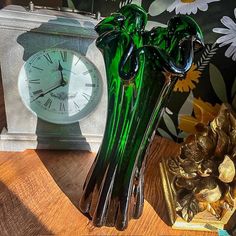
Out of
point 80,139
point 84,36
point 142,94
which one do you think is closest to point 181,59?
point 142,94

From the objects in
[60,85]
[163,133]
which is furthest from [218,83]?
[60,85]

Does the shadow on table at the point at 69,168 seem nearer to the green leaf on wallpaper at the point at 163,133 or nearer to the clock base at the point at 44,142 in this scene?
the clock base at the point at 44,142

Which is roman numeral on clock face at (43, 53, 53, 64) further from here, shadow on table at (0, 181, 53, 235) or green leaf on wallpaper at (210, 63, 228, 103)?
green leaf on wallpaper at (210, 63, 228, 103)

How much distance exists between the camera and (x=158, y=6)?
63 centimetres

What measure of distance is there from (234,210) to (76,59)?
0.39m

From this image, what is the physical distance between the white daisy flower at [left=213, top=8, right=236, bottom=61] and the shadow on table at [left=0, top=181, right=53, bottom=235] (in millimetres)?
496

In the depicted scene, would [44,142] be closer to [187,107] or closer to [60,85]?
[60,85]

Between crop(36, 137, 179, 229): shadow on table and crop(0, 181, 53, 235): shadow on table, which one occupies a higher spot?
crop(0, 181, 53, 235): shadow on table

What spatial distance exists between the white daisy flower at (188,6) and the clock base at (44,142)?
1.01ft

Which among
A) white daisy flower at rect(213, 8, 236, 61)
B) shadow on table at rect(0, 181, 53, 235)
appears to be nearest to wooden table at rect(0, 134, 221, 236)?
shadow on table at rect(0, 181, 53, 235)

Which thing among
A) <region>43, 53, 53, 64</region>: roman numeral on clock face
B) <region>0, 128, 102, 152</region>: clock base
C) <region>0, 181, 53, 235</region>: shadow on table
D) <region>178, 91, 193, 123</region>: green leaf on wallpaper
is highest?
<region>43, 53, 53, 64</region>: roman numeral on clock face

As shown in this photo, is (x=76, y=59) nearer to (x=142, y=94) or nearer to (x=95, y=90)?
(x=95, y=90)

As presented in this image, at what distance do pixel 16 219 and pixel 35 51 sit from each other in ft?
0.94

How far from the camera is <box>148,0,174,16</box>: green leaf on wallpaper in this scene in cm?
63
